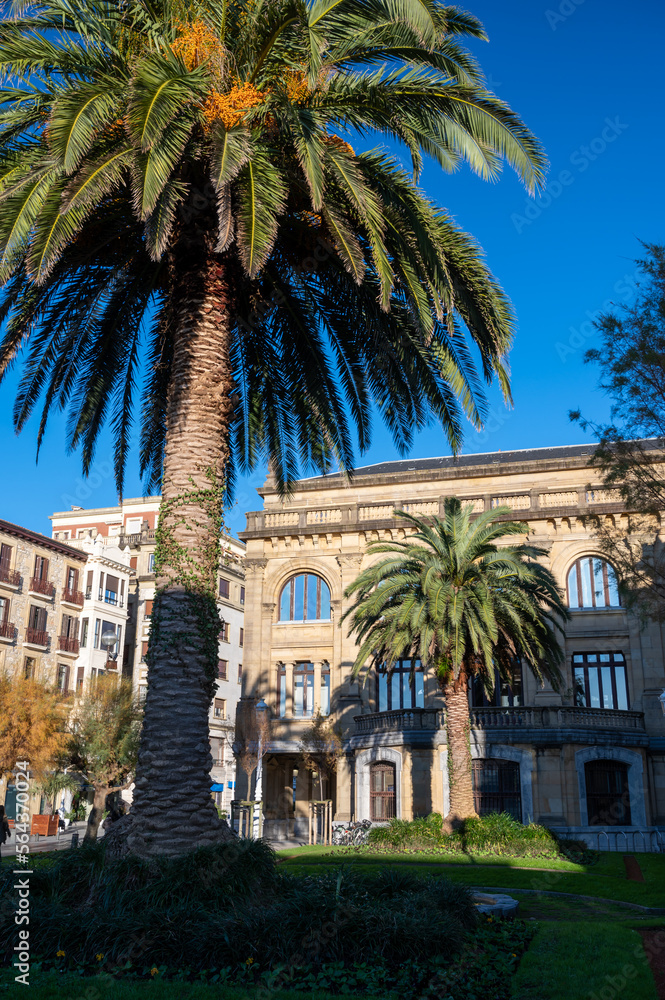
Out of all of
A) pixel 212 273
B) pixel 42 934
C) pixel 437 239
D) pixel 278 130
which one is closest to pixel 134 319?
pixel 212 273

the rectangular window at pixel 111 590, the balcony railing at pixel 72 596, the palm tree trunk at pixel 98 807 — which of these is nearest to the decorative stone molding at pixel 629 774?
the palm tree trunk at pixel 98 807

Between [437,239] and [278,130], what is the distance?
2.74m

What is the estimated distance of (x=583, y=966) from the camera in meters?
8.93

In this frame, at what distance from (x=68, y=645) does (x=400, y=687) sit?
889 inches

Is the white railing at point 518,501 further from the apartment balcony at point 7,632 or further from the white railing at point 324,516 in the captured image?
the apartment balcony at point 7,632

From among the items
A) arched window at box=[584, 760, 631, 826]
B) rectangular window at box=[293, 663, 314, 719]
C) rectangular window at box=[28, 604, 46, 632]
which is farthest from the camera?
rectangular window at box=[28, 604, 46, 632]

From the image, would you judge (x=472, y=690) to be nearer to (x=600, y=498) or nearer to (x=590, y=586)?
(x=590, y=586)

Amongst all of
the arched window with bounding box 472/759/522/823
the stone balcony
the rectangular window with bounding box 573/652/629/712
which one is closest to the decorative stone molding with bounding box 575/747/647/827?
the stone balcony

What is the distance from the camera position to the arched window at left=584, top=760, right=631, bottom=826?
113 ft

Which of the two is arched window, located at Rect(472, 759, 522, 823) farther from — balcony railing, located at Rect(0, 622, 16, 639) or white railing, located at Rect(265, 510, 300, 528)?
balcony railing, located at Rect(0, 622, 16, 639)

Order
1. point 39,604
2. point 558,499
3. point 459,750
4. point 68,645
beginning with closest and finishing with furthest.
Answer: point 459,750, point 558,499, point 39,604, point 68,645

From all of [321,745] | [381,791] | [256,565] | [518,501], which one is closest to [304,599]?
[256,565]

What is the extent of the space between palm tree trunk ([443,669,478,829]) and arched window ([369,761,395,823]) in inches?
343

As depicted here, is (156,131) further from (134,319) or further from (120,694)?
(120,694)
